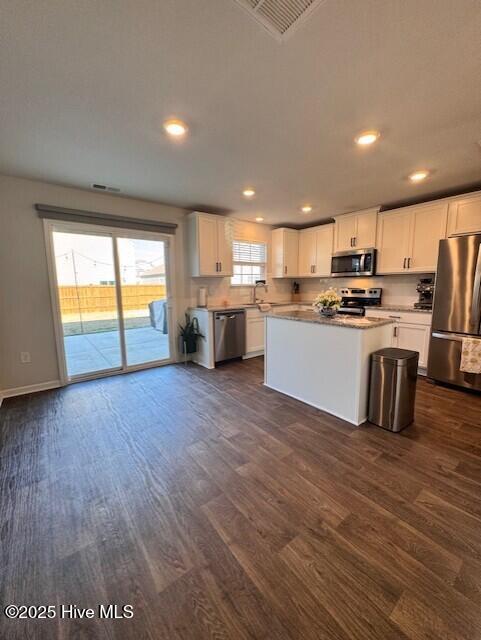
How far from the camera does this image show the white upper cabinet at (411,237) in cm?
370

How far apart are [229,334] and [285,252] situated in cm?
227

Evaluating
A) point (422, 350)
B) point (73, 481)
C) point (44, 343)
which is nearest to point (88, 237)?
point (44, 343)

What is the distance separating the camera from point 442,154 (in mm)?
2582

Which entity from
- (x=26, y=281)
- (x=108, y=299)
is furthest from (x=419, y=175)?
(x=26, y=281)

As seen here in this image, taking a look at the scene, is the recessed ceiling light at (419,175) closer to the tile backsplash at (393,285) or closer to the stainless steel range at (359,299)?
the tile backsplash at (393,285)

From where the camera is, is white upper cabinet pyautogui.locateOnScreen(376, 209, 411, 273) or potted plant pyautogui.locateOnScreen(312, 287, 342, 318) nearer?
potted plant pyautogui.locateOnScreen(312, 287, 342, 318)

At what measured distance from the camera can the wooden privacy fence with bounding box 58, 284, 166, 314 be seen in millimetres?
3600

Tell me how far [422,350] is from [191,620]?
3965 mm

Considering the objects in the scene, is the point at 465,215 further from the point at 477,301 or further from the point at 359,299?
the point at 359,299

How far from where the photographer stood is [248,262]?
5.37 meters

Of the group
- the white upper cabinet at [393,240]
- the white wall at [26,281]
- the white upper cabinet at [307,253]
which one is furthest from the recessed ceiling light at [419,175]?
the white wall at [26,281]

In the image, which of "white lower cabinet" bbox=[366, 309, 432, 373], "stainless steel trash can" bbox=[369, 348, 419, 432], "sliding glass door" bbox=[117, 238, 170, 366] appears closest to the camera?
"stainless steel trash can" bbox=[369, 348, 419, 432]

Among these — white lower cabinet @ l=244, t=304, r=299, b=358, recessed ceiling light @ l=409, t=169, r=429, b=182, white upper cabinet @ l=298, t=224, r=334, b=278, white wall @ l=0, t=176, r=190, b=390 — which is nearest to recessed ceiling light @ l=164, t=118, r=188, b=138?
white wall @ l=0, t=176, r=190, b=390

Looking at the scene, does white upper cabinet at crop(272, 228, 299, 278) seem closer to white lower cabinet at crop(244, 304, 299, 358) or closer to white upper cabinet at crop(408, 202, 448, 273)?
white lower cabinet at crop(244, 304, 299, 358)
